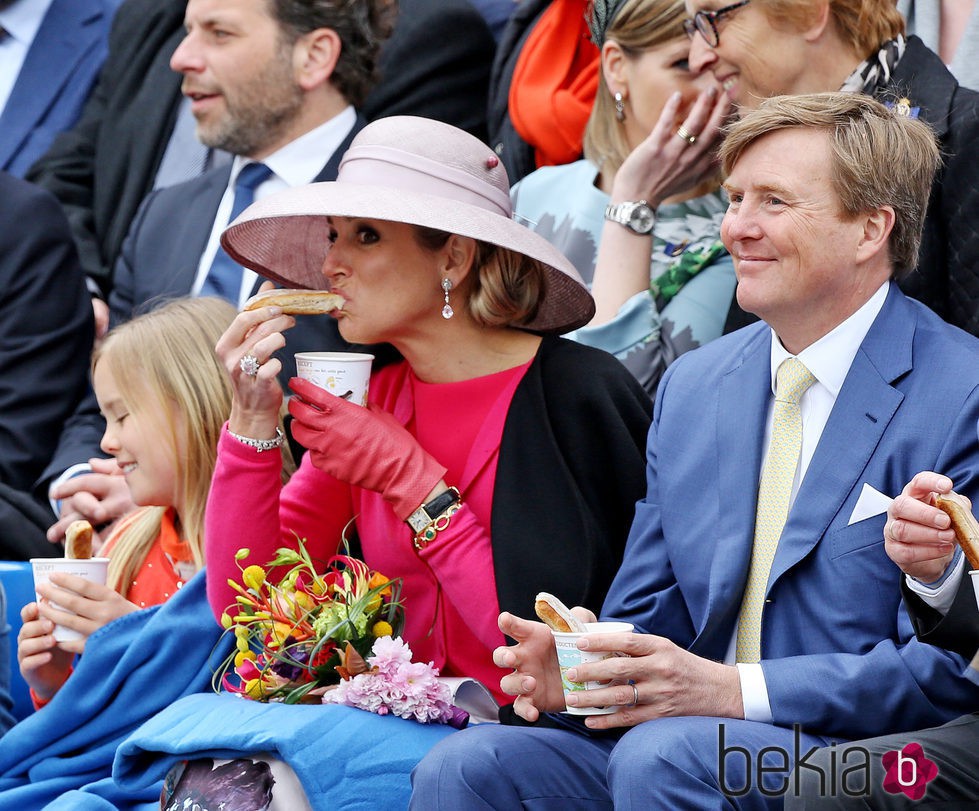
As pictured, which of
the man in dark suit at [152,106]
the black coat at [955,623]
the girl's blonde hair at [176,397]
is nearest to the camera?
the black coat at [955,623]

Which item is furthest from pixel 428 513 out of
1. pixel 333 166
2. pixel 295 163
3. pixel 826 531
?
pixel 295 163

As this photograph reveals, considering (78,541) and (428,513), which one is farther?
(78,541)

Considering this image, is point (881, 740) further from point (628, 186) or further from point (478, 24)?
point (478, 24)

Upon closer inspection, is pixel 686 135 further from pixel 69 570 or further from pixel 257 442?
pixel 69 570

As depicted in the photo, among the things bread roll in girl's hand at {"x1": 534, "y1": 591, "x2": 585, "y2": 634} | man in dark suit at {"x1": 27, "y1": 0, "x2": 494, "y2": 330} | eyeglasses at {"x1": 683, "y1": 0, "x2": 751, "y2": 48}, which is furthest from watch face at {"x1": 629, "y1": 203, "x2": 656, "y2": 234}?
bread roll in girl's hand at {"x1": 534, "y1": 591, "x2": 585, "y2": 634}

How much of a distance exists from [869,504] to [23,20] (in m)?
5.18

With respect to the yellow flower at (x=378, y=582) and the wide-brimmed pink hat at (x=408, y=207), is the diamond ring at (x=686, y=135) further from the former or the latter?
the yellow flower at (x=378, y=582)

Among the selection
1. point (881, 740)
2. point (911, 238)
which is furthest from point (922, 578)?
point (911, 238)

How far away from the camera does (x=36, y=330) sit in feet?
18.2

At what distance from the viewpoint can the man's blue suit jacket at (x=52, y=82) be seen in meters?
6.79

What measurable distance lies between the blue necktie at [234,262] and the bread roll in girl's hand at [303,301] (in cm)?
164

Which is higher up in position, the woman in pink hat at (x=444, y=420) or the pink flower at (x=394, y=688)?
the woman in pink hat at (x=444, y=420)

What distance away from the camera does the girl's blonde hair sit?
4.36 meters

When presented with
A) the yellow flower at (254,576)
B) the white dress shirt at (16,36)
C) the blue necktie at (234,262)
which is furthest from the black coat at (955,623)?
the white dress shirt at (16,36)
